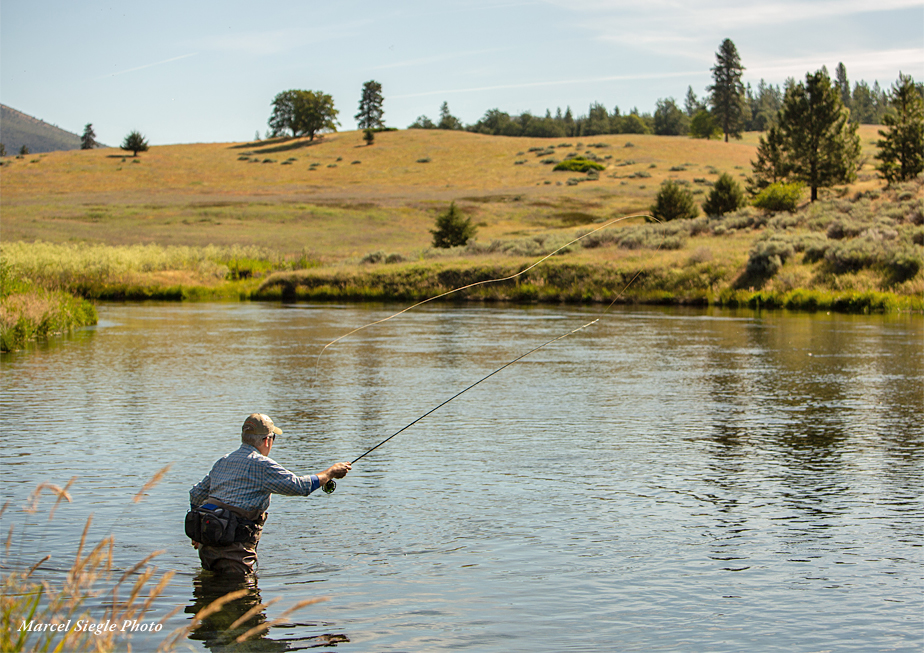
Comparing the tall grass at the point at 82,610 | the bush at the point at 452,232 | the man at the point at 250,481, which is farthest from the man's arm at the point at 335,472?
the bush at the point at 452,232

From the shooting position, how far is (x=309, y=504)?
9.97 m

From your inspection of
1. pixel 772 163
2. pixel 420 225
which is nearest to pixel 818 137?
pixel 772 163

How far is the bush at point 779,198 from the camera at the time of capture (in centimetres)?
6194

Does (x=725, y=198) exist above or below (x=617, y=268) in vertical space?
above

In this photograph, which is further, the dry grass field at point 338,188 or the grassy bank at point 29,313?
the dry grass field at point 338,188

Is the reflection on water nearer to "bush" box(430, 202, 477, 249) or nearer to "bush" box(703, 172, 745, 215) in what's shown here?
"bush" box(430, 202, 477, 249)

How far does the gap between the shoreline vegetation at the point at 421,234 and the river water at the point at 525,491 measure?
9.81ft

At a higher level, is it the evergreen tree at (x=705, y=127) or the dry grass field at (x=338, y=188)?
the evergreen tree at (x=705, y=127)

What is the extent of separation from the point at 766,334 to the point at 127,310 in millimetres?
25445

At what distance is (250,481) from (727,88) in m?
148

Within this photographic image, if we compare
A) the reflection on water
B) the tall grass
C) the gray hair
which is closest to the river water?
the reflection on water

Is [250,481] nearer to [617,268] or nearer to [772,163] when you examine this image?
[617,268]

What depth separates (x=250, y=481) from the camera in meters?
6.79

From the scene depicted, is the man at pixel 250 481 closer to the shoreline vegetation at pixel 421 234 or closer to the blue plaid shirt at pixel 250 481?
the blue plaid shirt at pixel 250 481
